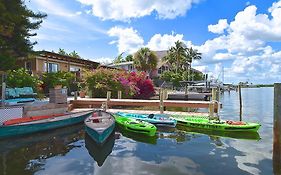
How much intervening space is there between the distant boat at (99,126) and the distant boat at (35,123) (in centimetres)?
200

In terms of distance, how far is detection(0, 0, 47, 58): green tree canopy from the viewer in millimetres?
17344

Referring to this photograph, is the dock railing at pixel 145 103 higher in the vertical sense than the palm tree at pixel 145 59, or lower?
lower

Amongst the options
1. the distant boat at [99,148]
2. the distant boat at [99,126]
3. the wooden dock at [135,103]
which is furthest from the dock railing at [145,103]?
the distant boat at [99,148]

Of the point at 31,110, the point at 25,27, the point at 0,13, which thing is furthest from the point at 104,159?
the point at 25,27

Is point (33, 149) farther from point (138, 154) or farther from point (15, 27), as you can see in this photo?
point (15, 27)

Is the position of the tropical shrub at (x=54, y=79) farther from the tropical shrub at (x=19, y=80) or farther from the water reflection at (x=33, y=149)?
the water reflection at (x=33, y=149)

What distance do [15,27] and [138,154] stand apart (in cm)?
1372

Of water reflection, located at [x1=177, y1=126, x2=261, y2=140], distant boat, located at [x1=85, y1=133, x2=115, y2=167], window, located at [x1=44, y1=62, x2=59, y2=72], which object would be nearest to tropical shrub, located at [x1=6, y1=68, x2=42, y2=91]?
window, located at [x1=44, y1=62, x2=59, y2=72]

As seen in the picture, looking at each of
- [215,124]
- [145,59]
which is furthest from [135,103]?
[145,59]

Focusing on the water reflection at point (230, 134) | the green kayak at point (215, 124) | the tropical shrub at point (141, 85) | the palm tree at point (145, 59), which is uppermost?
the palm tree at point (145, 59)

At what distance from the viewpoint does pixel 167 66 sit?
7206 centimetres

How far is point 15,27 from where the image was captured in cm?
1911

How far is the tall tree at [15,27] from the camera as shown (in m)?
17.3

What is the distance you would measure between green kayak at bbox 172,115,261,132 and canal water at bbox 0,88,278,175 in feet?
1.55
